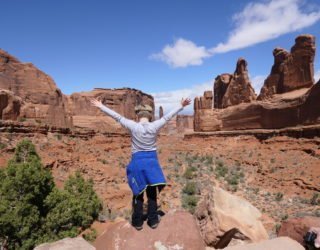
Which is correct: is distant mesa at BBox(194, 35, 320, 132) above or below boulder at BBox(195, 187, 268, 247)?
above

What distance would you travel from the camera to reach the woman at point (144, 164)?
4.53m

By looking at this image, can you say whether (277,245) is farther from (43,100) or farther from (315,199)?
(43,100)

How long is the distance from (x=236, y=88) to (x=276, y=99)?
13.9 m

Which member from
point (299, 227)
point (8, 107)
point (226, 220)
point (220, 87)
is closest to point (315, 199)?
point (299, 227)

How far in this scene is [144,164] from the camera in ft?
14.9

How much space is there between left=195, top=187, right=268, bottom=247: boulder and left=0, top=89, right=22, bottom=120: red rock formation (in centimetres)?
2837

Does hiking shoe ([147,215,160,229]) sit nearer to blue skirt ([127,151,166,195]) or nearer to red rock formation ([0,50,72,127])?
blue skirt ([127,151,166,195])

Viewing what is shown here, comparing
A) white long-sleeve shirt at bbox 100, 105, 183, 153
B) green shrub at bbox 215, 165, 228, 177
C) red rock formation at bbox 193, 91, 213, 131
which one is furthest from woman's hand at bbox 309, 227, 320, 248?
red rock formation at bbox 193, 91, 213, 131

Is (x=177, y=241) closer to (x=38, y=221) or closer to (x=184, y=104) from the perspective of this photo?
(x=184, y=104)

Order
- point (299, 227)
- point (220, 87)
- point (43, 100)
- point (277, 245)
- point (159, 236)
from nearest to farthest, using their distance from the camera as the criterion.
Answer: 1. point (159, 236)
2. point (277, 245)
3. point (299, 227)
4. point (43, 100)
5. point (220, 87)

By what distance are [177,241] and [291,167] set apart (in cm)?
2539

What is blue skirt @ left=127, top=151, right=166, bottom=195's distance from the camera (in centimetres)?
451

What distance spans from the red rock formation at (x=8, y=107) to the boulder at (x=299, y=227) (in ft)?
Result: 96.6

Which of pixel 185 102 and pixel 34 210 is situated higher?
pixel 185 102
